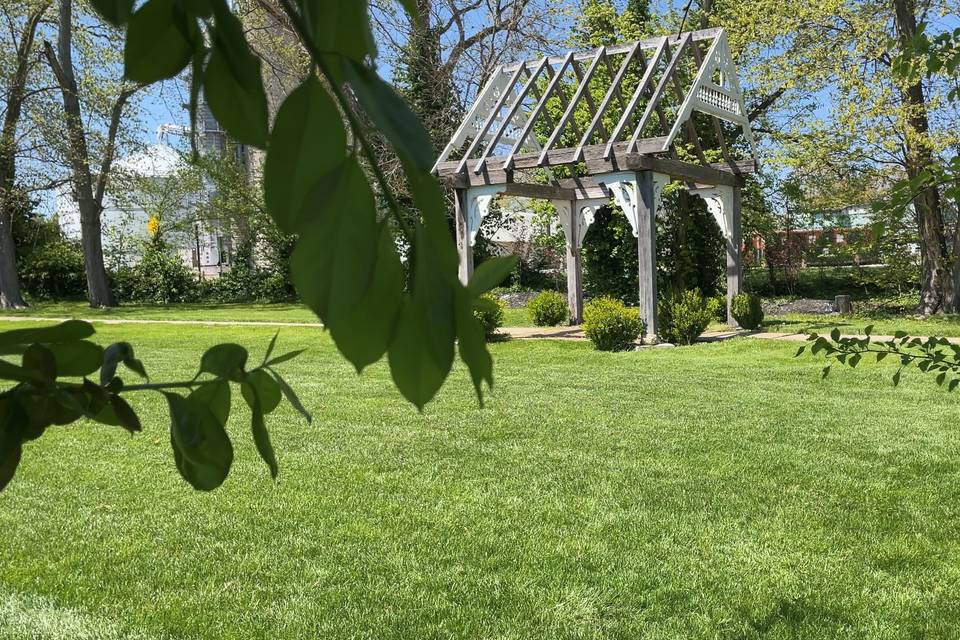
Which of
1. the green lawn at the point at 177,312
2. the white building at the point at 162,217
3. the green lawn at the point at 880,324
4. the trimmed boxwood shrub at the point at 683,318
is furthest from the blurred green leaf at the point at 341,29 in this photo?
the white building at the point at 162,217

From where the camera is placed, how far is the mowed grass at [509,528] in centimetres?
311

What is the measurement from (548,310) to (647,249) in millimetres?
3386

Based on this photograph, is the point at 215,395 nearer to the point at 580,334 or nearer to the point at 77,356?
the point at 77,356

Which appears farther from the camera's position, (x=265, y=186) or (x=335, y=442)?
(x=335, y=442)

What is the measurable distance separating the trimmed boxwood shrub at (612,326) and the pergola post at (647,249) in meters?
0.42

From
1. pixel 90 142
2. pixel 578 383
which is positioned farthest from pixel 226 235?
pixel 578 383

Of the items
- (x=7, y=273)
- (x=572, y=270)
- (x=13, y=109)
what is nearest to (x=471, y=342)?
(x=572, y=270)

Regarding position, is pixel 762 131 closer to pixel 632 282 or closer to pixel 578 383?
pixel 632 282

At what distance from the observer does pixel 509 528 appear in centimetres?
405

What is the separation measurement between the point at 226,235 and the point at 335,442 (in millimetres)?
25846

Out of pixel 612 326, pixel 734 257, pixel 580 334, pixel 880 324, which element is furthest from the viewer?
pixel 734 257

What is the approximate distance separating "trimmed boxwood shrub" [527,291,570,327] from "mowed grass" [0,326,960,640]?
8.04m

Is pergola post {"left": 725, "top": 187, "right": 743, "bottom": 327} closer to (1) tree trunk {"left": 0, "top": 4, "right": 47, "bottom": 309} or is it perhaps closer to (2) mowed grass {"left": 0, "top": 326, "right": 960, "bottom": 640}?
(2) mowed grass {"left": 0, "top": 326, "right": 960, "bottom": 640}

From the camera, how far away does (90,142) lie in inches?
845
